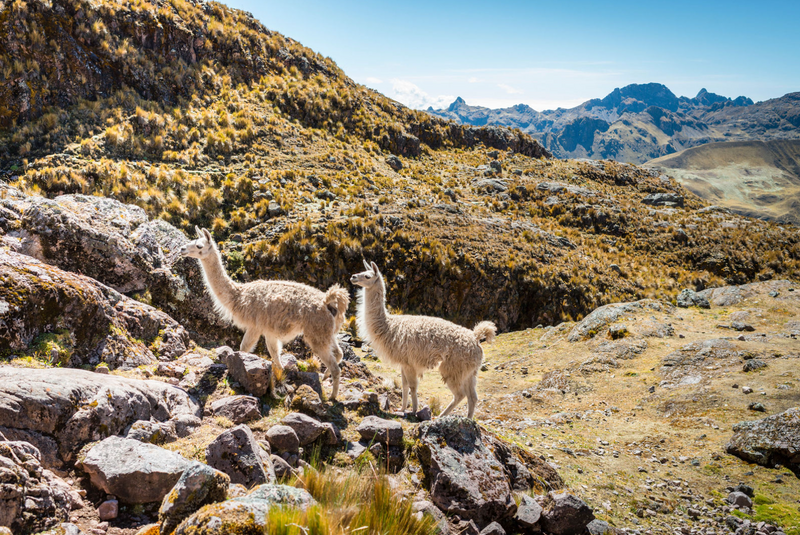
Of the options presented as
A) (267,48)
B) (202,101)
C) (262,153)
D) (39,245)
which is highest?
(267,48)

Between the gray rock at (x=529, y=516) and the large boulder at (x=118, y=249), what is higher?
the large boulder at (x=118, y=249)

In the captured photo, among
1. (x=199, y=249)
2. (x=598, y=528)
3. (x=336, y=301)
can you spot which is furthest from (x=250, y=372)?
(x=598, y=528)

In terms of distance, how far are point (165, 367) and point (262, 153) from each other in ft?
75.1

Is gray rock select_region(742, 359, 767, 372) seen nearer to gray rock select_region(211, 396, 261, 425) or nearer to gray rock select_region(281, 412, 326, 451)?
gray rock select_region(281, 412, 326, 451)

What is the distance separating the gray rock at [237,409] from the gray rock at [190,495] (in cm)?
221

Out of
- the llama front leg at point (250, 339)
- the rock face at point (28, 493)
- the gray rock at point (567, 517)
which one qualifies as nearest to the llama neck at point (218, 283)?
the llama front leg at point (250, 339)

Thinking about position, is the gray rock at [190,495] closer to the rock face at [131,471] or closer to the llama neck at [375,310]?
the rock face at [131,471]

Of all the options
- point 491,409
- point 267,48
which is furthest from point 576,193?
point 267,48

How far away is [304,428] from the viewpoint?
4.85 m

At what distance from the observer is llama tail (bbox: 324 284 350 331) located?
6695 millimetres

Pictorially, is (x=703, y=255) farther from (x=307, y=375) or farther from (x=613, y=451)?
(x=307, y=375)

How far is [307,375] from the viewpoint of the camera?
6.73 meters

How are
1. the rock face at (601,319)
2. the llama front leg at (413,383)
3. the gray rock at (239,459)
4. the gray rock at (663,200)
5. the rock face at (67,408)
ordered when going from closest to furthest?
the rock face at (67,408) → the gray rock at (239,459) → the llama front leg at (413,383) → the rock face at (601,319) → the gray rock at (663,200)

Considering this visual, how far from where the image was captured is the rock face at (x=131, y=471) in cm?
313
